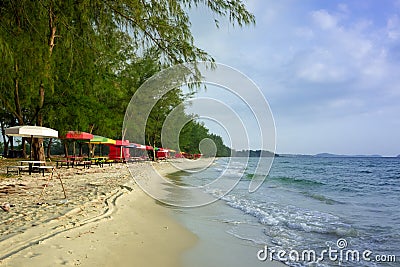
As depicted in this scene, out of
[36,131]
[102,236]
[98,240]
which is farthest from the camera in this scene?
[36,131]

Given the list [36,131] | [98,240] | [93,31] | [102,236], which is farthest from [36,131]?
[93,31]

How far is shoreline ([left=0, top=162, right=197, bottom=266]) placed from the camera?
3.87 m

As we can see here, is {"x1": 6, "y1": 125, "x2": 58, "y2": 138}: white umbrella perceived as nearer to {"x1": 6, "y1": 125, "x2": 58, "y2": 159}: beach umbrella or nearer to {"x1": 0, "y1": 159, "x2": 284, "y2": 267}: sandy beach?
{"x1": 6, "y1": 125, "x2": 58, "y2": 159}: beach umbrella

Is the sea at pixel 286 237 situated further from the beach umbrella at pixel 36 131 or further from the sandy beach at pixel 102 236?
the beach umbrella at pixel 36 131

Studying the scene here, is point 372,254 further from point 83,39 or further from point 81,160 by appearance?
point 81,160

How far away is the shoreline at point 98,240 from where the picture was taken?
3.87m

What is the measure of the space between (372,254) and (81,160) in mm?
18466

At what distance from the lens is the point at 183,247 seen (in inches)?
209

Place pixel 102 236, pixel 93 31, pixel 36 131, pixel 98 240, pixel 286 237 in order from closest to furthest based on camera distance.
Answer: pixel 93 31 → pixel 98 240 → pixel 102 236 → pixel 286 237 → pixel 36 131

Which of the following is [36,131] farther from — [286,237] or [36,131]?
[286,237]

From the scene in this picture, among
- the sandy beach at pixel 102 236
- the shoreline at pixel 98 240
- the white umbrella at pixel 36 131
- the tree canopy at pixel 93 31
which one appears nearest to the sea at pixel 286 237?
the sandy beach at pixel 102 236

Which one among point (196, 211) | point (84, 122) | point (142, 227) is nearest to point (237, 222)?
point (196, 211)

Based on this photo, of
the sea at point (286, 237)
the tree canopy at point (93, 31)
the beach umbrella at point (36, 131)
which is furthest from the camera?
the beach umbrella at point (36, 131)

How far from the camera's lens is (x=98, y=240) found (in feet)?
15.7
